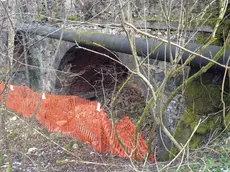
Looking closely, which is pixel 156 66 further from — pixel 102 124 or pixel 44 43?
pixel 44 43

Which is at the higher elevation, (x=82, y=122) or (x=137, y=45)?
(x=137, y=45)

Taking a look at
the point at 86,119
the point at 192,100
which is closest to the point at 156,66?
the point at 192,100

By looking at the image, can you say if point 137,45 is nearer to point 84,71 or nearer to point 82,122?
point 82,122

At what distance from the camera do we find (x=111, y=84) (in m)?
9.52

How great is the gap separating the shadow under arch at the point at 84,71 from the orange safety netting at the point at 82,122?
3.21 ft

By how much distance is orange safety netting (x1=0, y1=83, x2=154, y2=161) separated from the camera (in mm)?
5289

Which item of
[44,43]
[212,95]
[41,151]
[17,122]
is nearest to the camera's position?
[212,95]

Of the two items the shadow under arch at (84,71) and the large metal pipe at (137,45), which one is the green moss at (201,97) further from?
the shadow under arch at (84,71)

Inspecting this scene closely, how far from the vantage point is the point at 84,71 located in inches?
355

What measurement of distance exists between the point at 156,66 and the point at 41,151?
258 cm

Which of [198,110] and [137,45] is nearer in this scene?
[198,110]

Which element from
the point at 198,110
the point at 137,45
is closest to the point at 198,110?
the point at 198,110

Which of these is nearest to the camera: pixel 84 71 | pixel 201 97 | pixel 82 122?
pixel 201 97

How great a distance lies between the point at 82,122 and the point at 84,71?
2.96 m
